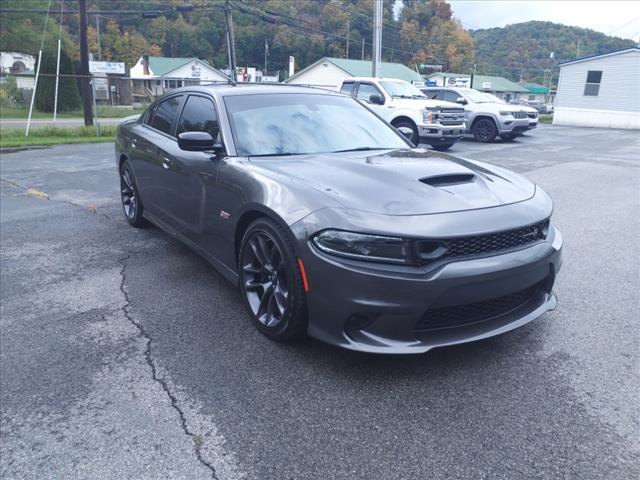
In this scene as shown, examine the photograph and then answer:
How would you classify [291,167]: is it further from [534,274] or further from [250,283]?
[534,274]

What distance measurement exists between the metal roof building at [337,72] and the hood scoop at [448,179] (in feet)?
172

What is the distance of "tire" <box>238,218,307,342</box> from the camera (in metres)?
2.94

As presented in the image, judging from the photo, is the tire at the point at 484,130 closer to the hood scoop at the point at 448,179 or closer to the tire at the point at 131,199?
the tire at the point at 131,199

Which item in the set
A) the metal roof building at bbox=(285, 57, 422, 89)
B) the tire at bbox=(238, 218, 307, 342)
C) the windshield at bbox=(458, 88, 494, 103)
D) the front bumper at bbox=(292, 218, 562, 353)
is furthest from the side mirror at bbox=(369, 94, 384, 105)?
the metal roof building at bbox=(285, 57, 422, 89)

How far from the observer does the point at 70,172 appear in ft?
32.9

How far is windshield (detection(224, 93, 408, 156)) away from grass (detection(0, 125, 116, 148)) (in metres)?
12.8

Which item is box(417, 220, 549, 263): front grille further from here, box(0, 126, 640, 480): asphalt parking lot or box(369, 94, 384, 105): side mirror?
box(369, 94, 384, 105): side mirror

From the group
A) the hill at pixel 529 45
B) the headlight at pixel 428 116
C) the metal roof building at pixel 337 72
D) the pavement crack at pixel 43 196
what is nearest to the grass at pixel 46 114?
the headlight at pixel 428 116

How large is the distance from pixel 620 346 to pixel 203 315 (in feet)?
9.10

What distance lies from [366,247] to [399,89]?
13113 millimetres

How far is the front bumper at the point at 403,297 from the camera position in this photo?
2.58 meters

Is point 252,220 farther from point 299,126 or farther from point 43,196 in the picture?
point 43,196

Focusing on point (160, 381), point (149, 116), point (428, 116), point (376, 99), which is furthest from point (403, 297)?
point (428, 116)

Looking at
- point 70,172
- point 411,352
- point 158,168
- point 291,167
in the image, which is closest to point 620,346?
point 411,352
